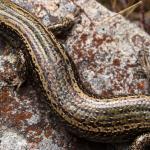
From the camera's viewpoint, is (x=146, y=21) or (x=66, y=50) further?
(x=146, y=21)

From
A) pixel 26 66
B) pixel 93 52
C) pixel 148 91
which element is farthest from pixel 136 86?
pixel 26 66

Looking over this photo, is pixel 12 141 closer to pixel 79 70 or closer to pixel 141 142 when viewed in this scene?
pixel 79 70

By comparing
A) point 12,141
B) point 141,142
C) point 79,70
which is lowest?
point 141,142

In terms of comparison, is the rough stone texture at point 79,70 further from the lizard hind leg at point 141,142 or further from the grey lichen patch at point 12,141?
the lizard hind leg at point 141,142

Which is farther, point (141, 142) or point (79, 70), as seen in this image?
point (79, 70)

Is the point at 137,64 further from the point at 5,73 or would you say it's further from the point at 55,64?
the point at 5,73

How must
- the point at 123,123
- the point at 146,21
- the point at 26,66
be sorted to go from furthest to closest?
the point at 146,21 < the point at 26,66 < the point at 123,123

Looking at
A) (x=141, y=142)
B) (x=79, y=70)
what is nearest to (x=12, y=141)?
(x=79, y=70)

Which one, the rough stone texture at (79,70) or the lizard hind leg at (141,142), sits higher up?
the rough stone texture at (79,70)

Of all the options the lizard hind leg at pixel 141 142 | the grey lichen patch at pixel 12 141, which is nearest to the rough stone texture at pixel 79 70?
the grey lichen patch at pixel 12 141
